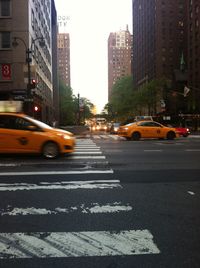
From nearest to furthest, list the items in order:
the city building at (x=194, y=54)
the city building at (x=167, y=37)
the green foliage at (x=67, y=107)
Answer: the city building at (x=194, y=54) < the green foliage at (x=67, y=107) < the city building at (x=167, y=37)

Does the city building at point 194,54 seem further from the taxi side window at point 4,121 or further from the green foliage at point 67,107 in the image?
the taxi side window at point 4,121

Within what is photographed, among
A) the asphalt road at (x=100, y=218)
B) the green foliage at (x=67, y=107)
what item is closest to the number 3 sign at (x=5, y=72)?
the asphalt road at (x=100, y=218)

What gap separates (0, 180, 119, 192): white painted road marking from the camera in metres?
8.78

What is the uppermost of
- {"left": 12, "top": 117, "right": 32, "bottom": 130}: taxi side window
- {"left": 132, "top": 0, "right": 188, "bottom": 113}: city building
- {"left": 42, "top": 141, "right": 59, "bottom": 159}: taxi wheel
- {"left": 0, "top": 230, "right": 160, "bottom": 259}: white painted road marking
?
{"left": 132, "top": 0, "right": 188, "bottom": 113}: city building

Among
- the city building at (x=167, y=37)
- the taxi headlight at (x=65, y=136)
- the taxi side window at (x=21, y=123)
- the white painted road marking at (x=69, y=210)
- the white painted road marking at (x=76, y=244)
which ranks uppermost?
the city building at (x=167, y=37)

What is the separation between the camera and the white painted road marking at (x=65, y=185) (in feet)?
28.8

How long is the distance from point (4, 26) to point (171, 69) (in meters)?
80.3

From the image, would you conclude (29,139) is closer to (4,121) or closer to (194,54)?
(4,121)

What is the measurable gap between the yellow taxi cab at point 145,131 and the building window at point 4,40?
769 inches

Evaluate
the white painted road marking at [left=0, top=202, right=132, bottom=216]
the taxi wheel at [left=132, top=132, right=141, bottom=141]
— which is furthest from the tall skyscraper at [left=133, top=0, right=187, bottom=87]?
the white painted road marking at [left=0, top=202, right=132, bottom=216]

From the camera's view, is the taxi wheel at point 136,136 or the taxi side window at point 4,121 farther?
the taxi wheel at point 136,136

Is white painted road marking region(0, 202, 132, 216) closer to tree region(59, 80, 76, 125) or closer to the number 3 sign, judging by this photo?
the number 3 sign

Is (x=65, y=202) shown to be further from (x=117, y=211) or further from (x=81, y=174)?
(x=81, y=174)

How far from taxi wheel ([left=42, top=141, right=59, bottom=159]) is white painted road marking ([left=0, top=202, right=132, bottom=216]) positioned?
25.5 feet
